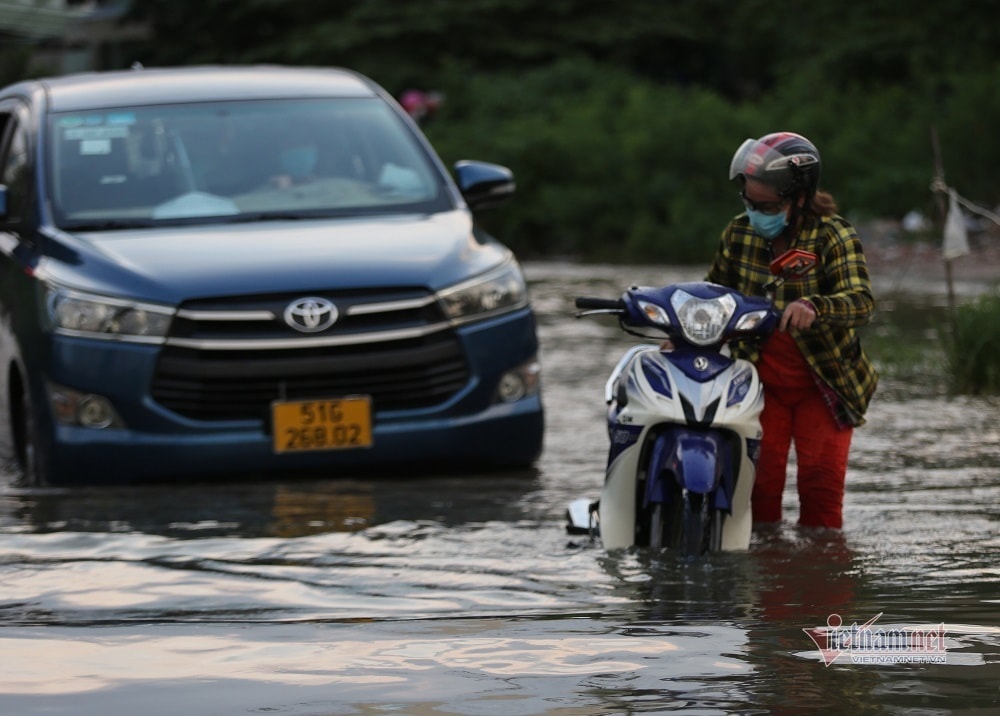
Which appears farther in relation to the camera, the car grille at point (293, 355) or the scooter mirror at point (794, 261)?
the car grille at point (293, 355)

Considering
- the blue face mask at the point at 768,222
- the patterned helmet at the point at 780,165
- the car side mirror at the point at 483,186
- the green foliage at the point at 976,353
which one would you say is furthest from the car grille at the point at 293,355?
the green foliage at the point at 976,353

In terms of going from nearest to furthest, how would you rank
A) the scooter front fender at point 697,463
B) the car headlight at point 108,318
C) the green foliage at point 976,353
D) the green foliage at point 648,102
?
1. the scooter front fender at point 697,463
2. the car headlight at point 108,318
3. the green foliage at point 976,353
4. the green foliage at point 648,102

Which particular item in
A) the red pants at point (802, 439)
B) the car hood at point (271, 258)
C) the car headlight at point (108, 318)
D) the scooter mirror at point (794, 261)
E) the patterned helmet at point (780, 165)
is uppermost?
the patterned helmet at point (780, 165)

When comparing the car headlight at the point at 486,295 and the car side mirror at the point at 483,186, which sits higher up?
the car side mirror at the point at 483,186

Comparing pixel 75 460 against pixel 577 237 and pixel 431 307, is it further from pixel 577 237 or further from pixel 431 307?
pixel 577 237

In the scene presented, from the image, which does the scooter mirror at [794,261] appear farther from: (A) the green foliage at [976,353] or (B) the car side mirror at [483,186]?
(A) the green foliage at [976,353]

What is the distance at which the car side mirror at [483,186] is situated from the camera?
9656mm

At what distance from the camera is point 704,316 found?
22.1ft

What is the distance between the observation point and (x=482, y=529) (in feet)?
25.0

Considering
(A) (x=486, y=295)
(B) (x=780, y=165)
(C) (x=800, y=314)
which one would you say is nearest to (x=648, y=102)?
(A) (x=486, y=295)

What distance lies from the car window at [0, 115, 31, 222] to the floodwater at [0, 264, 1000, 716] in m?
1.48

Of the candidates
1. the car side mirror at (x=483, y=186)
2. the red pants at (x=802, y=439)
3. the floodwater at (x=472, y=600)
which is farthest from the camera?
the car side mirror at (x=483, y=186)

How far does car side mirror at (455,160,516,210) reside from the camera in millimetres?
9656

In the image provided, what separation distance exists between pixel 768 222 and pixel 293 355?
2.18 m
